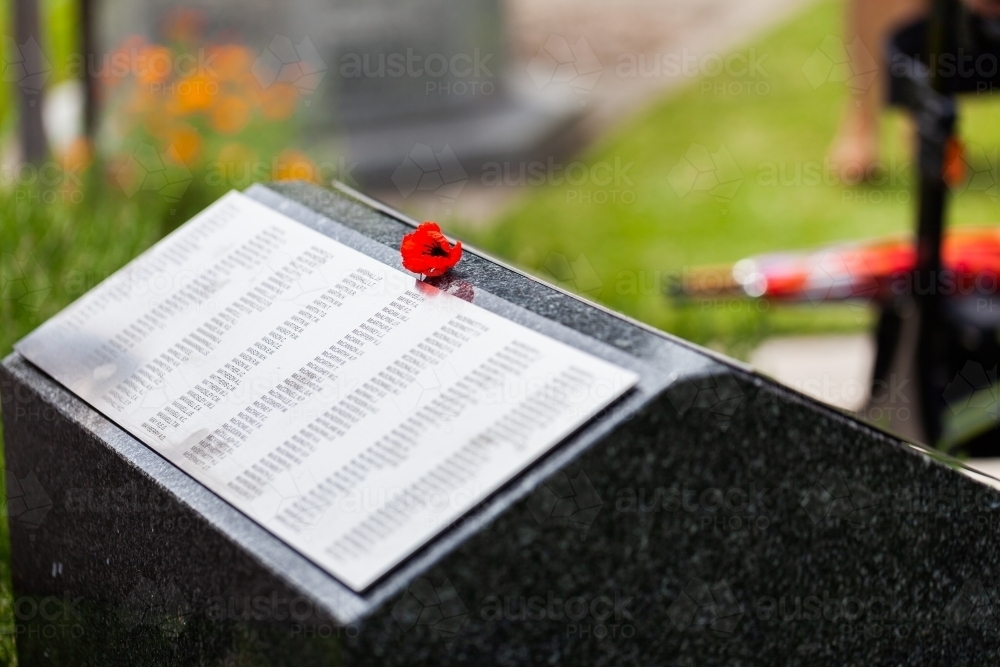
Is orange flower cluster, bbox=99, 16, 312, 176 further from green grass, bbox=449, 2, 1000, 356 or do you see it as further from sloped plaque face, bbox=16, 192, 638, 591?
sloped plaque face, bbox=16, 192, 638, 591

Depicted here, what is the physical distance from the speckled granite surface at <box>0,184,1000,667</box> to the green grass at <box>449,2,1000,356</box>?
255 cm

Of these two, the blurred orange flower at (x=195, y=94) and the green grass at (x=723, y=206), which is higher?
the blurred orange flower at (x=195, y=94)

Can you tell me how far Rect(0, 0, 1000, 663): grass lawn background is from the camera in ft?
14.3

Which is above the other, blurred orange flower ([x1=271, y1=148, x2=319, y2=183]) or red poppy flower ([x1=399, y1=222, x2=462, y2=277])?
red poppy flower ([x1=399, y1=222, x2=462, y2=277])

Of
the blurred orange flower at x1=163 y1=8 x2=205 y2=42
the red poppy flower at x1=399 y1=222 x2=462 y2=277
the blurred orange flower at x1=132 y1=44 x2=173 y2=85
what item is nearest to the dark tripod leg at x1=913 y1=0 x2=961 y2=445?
the red poppy flower at x1=399 y1=222 x2=462 y2=277

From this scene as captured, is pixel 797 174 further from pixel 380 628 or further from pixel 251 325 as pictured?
pixel 380 628

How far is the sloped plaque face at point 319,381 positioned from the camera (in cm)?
171

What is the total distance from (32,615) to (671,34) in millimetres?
7601

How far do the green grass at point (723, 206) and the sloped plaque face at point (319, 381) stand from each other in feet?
7.83

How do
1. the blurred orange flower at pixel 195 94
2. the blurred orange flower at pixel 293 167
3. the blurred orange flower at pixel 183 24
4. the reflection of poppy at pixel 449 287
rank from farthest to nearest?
the blurred orange flower at pixel 183 24 < the blurred orange flower at pixel 195 94 < the blurred orange flower at pixel 293 167 < the reflection of poppy at pixel 449 287

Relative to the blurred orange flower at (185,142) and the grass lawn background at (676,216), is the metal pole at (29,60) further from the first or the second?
the blurred orange flower at (185,142)

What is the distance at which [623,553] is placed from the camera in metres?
1.75

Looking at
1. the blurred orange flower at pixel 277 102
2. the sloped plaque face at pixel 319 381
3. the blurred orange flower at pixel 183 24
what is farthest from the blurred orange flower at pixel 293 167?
the sloped plaque face at pixel 319 381

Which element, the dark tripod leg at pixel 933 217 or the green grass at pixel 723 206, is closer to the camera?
the dark tripod leg at pixel 933 217
